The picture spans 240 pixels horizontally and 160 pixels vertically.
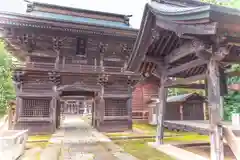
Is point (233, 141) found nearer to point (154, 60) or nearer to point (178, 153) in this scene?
point (178, 153)

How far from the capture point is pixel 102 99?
12.6 m

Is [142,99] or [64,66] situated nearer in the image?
[64,66]

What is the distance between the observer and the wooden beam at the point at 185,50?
14.7 ft

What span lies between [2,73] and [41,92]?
13.8ft

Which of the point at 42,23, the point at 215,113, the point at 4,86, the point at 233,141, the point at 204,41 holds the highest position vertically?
the point at 42,23

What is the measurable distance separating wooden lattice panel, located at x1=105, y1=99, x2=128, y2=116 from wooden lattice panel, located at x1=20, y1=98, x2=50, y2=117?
400cm

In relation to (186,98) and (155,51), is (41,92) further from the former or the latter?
(186,98)

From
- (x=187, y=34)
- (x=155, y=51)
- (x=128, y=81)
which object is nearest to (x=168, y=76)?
(x=155, y=51)

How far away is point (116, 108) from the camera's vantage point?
13000mm

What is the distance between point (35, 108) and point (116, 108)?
17.7ft

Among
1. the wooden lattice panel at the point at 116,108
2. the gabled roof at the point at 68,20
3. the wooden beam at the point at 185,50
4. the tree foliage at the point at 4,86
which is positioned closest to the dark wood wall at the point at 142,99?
the wooden lattice panel at the point at 116,108

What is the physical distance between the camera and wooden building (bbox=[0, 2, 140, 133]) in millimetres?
11297

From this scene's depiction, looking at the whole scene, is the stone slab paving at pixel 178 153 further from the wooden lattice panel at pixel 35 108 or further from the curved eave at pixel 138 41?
the wooden lattice panel at pixel 35 108

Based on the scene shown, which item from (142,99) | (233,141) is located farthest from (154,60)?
(142,99)
